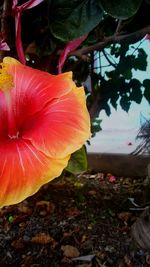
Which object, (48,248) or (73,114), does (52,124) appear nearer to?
(73,114)

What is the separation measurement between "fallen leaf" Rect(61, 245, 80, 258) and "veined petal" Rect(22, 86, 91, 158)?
614 mm

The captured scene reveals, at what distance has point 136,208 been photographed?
127 cm

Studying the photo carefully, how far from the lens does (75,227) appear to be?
3.82 feet

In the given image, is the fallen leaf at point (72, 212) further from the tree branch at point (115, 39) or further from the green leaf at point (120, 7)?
the green leaf at point (120, 7)

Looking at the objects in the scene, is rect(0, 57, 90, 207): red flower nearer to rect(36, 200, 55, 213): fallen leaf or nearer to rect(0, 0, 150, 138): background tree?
rect(0, 0, 150, 138): background tree

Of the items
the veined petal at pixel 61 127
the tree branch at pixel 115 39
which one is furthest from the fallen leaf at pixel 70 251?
the veined petal at pixel 61 127

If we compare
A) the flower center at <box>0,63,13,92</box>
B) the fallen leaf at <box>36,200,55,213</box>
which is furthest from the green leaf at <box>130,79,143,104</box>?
the flower center at <box>0,63,13,92</box>

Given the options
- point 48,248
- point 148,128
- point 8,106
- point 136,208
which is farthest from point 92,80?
point 8,106

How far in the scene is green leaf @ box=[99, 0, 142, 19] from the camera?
1.85ft

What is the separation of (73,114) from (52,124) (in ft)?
0.09

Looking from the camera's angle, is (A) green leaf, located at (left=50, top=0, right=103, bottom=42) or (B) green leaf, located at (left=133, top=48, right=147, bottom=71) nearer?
(A) green leaf, located at (left=50, top=0, right=103, bottom=42)

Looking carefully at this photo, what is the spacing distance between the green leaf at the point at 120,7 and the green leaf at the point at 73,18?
0.02 meters

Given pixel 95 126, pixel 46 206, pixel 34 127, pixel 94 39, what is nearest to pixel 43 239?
pixel 46 206

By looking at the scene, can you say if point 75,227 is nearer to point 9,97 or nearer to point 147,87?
point 147,87
